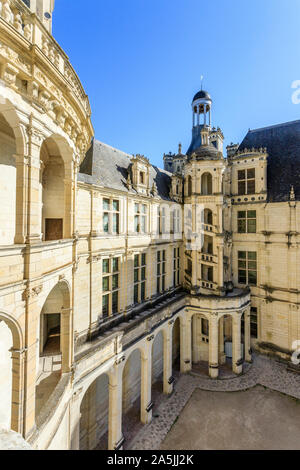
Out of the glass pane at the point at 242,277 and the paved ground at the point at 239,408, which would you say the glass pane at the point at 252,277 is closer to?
the glass pane at the point at 242,277

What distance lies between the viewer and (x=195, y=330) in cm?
1908

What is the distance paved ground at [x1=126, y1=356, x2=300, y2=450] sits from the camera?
11.7 meters

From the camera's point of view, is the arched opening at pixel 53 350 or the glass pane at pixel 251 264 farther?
the glass pane at pixel 251 264

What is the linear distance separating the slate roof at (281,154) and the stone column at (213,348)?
11133mm

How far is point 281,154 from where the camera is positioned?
20.7 meters

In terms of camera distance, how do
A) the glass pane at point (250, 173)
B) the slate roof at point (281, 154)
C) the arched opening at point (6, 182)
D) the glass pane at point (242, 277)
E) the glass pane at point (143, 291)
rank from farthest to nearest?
the glass pane at point (242, 277), the glass pane at point (250, 173), the slate roof at point (281, 154), the glass pane at point (143, 291), the arched opening at point (6, 182)

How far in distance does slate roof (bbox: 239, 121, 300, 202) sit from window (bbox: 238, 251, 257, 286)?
201 inches

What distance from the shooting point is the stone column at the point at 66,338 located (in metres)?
7.83

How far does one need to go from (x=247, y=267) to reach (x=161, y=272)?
8237 mm

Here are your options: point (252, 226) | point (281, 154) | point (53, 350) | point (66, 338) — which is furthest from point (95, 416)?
point (281, 154)

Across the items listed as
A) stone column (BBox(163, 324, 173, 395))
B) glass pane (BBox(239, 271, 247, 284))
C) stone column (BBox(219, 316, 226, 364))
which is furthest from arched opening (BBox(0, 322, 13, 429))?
glass pane (BBox(239, 271, 247, 284))

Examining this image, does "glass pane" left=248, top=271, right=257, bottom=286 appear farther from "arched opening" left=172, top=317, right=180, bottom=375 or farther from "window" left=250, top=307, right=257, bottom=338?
"arched opening" left=172, top=317, right=180, bottom=375

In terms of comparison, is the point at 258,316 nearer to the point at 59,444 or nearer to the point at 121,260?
the point at 121,260

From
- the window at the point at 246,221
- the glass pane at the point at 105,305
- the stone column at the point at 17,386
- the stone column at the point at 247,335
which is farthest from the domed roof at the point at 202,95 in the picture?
the stone column at the point at 17,386
